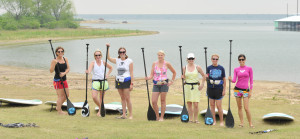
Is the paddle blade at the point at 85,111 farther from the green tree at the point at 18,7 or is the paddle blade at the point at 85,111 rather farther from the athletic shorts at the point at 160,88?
the green tree at the point at 18,7

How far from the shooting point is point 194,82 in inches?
367

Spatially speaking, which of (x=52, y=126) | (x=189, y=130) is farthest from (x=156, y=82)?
(x=52, y=126)

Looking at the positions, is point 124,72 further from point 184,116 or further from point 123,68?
point 184,116

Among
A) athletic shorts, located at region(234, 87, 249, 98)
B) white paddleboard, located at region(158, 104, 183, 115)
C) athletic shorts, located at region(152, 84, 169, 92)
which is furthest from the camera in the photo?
white paddleboard, located at region(158, 104, 183, 115)

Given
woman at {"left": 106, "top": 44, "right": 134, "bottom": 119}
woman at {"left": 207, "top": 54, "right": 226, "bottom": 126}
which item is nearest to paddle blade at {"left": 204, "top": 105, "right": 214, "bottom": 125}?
woman at {"left": 207, "top": 54, "right": 226, "bottom": 126}

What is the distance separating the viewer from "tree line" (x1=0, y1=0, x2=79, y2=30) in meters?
95.8

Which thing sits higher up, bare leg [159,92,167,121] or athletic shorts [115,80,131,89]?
athletic shorts [115,80,131,89]

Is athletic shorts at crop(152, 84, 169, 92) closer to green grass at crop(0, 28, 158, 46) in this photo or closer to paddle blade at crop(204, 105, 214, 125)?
paddle blade at crop(204, 105, 214, 125)

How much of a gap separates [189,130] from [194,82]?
61.2 inches

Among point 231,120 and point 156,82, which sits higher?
point 156,82

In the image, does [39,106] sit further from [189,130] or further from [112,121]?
[189,130]

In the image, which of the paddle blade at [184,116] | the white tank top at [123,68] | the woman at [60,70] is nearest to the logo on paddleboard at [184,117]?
the paddle blade at [184,116]

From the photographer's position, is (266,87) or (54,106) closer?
(54,106)

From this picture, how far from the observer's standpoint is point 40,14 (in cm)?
10762
